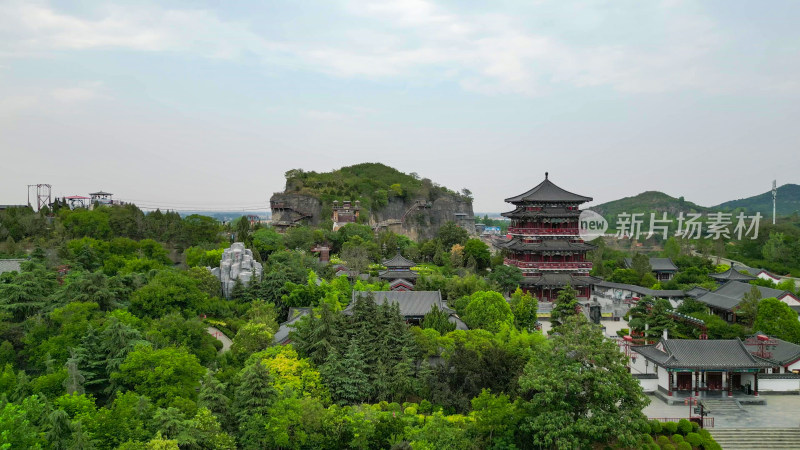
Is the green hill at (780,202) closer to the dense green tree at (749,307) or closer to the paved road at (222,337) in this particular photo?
the dense green tree at (749,307)

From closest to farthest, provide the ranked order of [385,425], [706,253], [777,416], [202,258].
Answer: [385,425] → [777,416] → [202,258] → [706,253]

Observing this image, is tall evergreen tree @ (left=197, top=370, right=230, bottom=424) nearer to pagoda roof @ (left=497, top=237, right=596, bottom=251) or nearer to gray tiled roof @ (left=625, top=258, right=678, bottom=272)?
pagoda roof @ (left=497, top=237, right=596, bottom=251)

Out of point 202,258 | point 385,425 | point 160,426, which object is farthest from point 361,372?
point 202,258

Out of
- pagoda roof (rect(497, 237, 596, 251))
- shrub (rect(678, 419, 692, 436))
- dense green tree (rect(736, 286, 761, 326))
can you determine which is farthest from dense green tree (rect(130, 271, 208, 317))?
dense green tree (rect(736, 286, 761, 326))

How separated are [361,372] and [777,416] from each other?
13.4m

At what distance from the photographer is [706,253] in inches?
2015

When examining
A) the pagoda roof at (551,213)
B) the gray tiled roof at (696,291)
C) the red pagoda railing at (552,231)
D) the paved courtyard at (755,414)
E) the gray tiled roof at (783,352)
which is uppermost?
the pagoda roof at (551,213)

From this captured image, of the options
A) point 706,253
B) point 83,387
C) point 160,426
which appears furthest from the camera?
point 706,253

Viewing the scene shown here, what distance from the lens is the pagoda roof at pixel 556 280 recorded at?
112 ft

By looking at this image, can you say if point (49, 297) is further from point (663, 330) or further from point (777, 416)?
point (777, 416)

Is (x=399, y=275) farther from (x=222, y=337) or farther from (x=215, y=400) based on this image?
(x=215, y=400)

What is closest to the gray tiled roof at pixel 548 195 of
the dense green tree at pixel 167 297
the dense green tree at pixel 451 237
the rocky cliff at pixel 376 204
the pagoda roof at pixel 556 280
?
the pagoda roof at pixel 556 280

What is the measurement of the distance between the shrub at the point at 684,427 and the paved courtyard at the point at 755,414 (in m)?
1.49

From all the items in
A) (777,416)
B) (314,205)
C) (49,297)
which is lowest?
(777,416)
